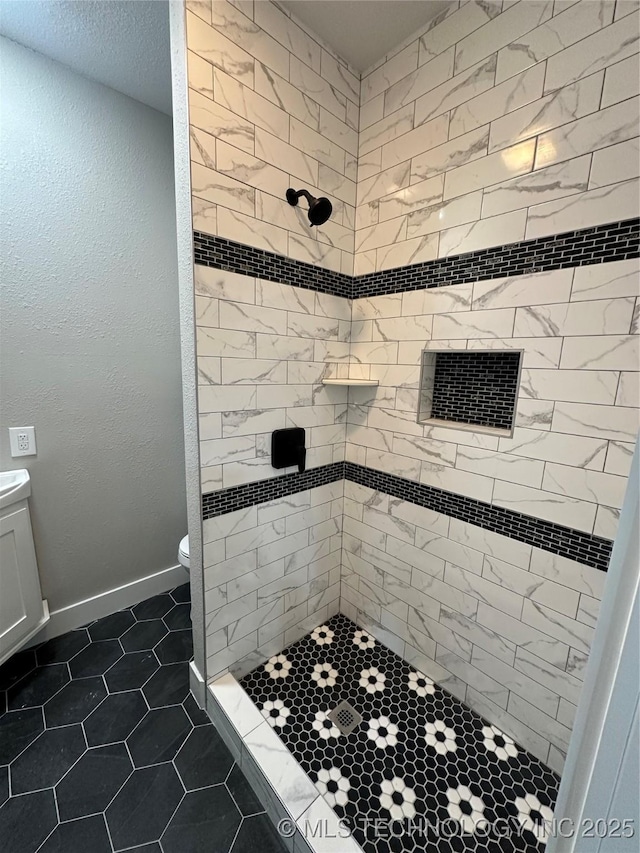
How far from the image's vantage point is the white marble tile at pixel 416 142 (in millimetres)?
1337

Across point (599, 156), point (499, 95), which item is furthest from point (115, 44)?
point (599, 156)

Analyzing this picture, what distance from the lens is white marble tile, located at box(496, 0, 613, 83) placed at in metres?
0.98

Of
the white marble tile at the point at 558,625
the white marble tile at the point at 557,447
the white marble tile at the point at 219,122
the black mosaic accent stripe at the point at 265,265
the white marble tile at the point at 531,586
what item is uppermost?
the white marble tile at the point at 219,122

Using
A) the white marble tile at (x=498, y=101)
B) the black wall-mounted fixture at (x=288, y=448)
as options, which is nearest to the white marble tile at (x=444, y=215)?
the white marble tile at (x=498, y=101)

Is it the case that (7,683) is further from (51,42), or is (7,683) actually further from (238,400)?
(51,42)

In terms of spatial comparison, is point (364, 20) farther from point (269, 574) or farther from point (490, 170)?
point (269, 574)

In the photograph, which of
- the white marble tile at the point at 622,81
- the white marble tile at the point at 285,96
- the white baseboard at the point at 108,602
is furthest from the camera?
the white baseboard at the point at 108,602

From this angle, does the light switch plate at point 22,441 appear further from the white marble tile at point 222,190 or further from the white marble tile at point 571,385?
the white marble tile at point 571,385

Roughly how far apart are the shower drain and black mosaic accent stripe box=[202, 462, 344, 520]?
912 millimetres

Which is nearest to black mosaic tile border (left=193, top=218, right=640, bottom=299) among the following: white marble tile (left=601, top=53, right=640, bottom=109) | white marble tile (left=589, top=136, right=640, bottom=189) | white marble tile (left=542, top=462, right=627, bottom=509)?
white marble tile (left=589, top=136, right=640, bottom=189)

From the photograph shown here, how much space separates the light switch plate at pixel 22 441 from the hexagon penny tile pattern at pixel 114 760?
0.99m

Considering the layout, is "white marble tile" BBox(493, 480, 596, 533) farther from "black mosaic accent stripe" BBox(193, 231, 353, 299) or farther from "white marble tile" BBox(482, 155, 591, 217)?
"black mosaic accent stripe" BBox(193, 231, 353, 299)

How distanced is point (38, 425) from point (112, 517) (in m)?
0.61

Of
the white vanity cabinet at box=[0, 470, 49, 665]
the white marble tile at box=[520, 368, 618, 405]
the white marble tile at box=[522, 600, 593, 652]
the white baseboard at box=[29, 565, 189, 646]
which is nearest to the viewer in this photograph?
the white marble tile at box=[520, 368, 618, 405]
